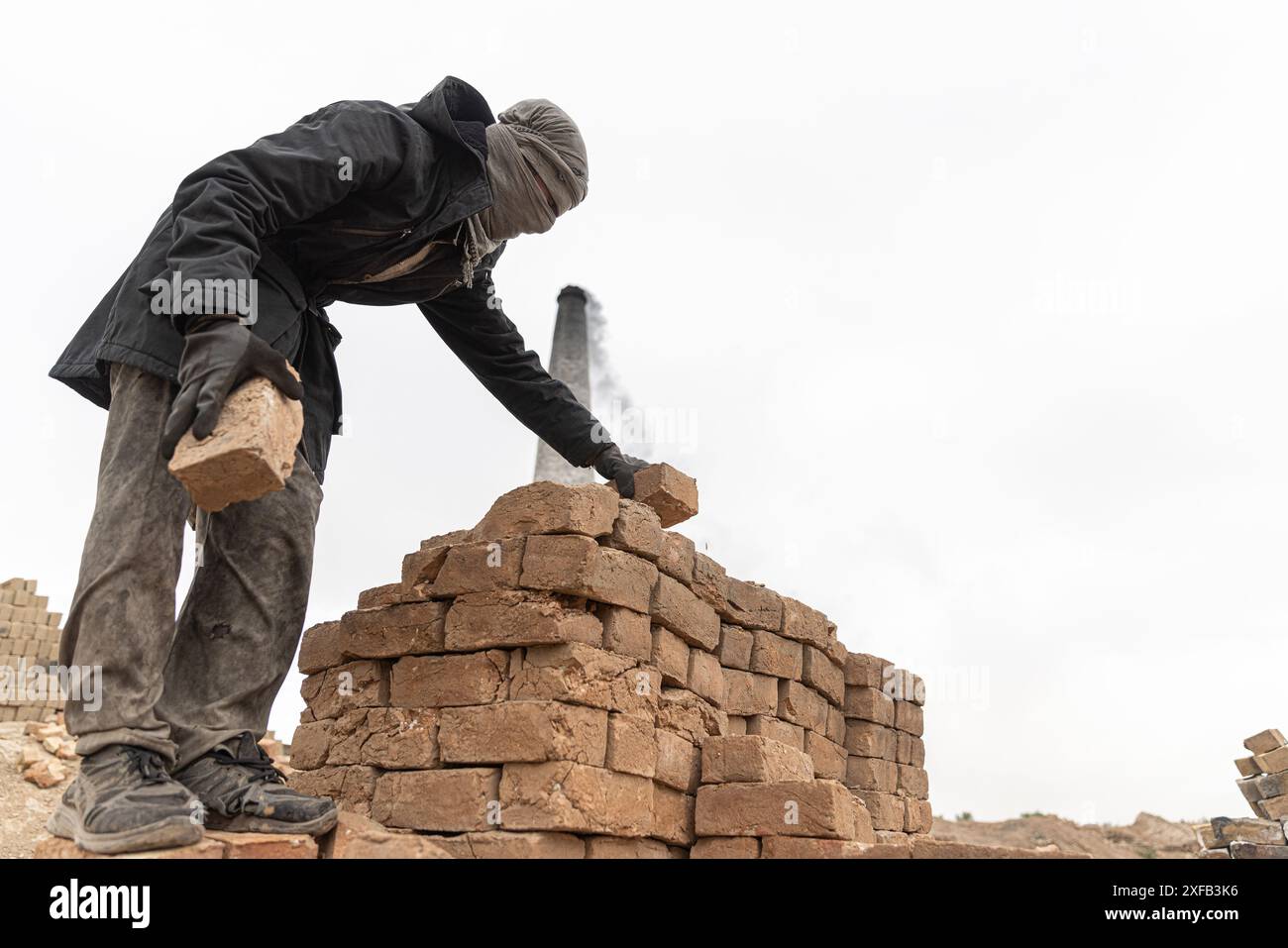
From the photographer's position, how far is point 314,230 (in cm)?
379

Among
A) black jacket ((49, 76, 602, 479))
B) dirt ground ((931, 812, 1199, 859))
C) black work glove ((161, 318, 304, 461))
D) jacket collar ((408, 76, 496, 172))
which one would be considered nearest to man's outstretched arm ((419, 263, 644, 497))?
black jacket ((49, 76, 602, 479))

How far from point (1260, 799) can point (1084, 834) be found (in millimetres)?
10065

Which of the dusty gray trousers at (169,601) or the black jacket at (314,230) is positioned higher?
the black jacket at (314,230)

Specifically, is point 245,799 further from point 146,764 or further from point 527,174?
point 527,174

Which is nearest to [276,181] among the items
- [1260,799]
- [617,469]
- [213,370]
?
[213,370]

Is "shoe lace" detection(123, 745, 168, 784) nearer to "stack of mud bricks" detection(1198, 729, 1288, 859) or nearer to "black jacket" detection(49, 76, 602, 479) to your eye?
"black jacket" detection(49, 76, 602, 479)

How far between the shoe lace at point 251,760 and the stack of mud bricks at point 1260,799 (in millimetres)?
13728

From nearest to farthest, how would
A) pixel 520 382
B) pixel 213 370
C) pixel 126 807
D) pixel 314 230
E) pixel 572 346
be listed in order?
pixel 126 807
pixel 213 370
pixel 314 230
pixel 520 382
pixel 572 346

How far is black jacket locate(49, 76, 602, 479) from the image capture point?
129 inches

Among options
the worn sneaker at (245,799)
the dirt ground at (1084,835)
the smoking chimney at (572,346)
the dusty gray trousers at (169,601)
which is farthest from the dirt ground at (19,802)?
the smoking chimney at (572,346)

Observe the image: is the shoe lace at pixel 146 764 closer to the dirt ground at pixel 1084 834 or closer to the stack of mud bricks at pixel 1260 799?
the stack of mud bricks at pixel 1260 799

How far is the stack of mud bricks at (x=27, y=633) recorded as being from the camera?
18188 mm
